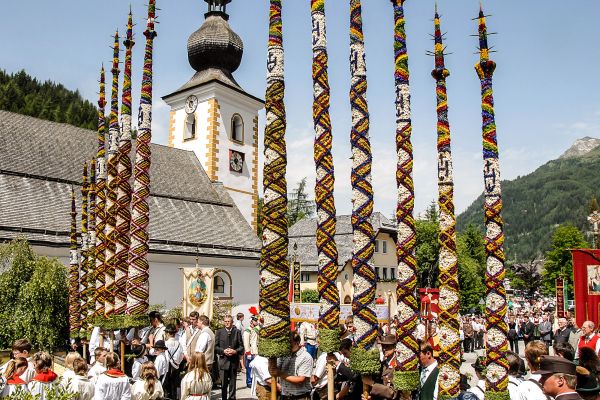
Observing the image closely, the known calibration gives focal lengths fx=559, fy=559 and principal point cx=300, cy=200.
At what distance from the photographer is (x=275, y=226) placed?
8.02 m

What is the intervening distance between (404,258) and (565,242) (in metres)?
72.8

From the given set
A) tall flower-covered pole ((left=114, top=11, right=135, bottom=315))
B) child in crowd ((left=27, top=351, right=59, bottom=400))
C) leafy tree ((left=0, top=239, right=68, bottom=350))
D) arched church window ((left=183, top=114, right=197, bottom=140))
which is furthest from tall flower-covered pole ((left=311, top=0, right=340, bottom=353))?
arched church window ((left=183, top=114, right=197, bottom=140))

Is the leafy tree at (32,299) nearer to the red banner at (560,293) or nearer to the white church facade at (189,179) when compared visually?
the white church facade at (189,179)

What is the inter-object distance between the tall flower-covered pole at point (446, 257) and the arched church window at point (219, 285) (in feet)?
69.9

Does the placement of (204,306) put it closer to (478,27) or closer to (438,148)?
(438,148)

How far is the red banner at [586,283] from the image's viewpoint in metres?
22.1

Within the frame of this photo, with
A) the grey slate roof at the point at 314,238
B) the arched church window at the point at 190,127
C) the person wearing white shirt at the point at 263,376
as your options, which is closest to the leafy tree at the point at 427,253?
the grey slate roof at the point at 314,238

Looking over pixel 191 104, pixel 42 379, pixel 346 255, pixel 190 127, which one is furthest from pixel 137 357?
Answer: pixel 346 255

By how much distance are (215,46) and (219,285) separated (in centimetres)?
1565

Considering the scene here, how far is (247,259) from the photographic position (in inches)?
1182

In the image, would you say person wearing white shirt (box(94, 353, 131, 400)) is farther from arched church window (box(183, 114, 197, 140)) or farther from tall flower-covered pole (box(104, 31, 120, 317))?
arched church window (box(183, 114, 197, 140))

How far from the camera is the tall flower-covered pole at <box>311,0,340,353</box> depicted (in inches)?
334

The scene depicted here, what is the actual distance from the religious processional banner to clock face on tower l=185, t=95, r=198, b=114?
18078 millimetres

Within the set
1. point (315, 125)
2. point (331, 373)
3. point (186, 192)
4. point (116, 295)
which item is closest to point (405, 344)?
point (331, 373)
